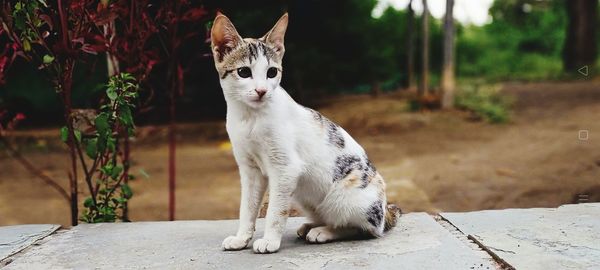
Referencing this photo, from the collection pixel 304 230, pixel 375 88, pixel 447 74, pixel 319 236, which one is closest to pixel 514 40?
pixel 375 88

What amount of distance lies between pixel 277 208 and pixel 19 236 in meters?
1.40

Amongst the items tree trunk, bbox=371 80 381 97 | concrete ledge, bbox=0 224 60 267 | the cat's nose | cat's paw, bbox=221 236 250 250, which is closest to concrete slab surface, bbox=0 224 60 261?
concrete ledge, bbox=0 224 60 267

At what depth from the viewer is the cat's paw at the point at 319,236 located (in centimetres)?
290

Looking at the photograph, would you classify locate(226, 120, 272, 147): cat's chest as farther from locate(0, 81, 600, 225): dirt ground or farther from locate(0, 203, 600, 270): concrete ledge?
locate(0, 81, 600, 225): dirt ground

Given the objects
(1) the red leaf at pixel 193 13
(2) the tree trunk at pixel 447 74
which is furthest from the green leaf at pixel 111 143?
(2) the tree trunk at pixel 447 74

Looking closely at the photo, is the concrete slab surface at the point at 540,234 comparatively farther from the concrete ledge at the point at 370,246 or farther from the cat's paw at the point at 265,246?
the cat's paw at the point at 265,246

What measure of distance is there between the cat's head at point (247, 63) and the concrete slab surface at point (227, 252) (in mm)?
685

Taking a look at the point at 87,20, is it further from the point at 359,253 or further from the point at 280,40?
the point at 359,253

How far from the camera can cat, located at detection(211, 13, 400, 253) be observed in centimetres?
263

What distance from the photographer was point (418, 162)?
752cm

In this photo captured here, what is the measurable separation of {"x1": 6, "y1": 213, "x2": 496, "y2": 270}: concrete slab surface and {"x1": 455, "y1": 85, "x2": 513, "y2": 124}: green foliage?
7.54 meters

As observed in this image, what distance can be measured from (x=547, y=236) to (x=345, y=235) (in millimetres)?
923

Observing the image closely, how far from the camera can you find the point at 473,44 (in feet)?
74.5

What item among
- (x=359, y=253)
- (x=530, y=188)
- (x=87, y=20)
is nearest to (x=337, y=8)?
(x=530, y=188)
